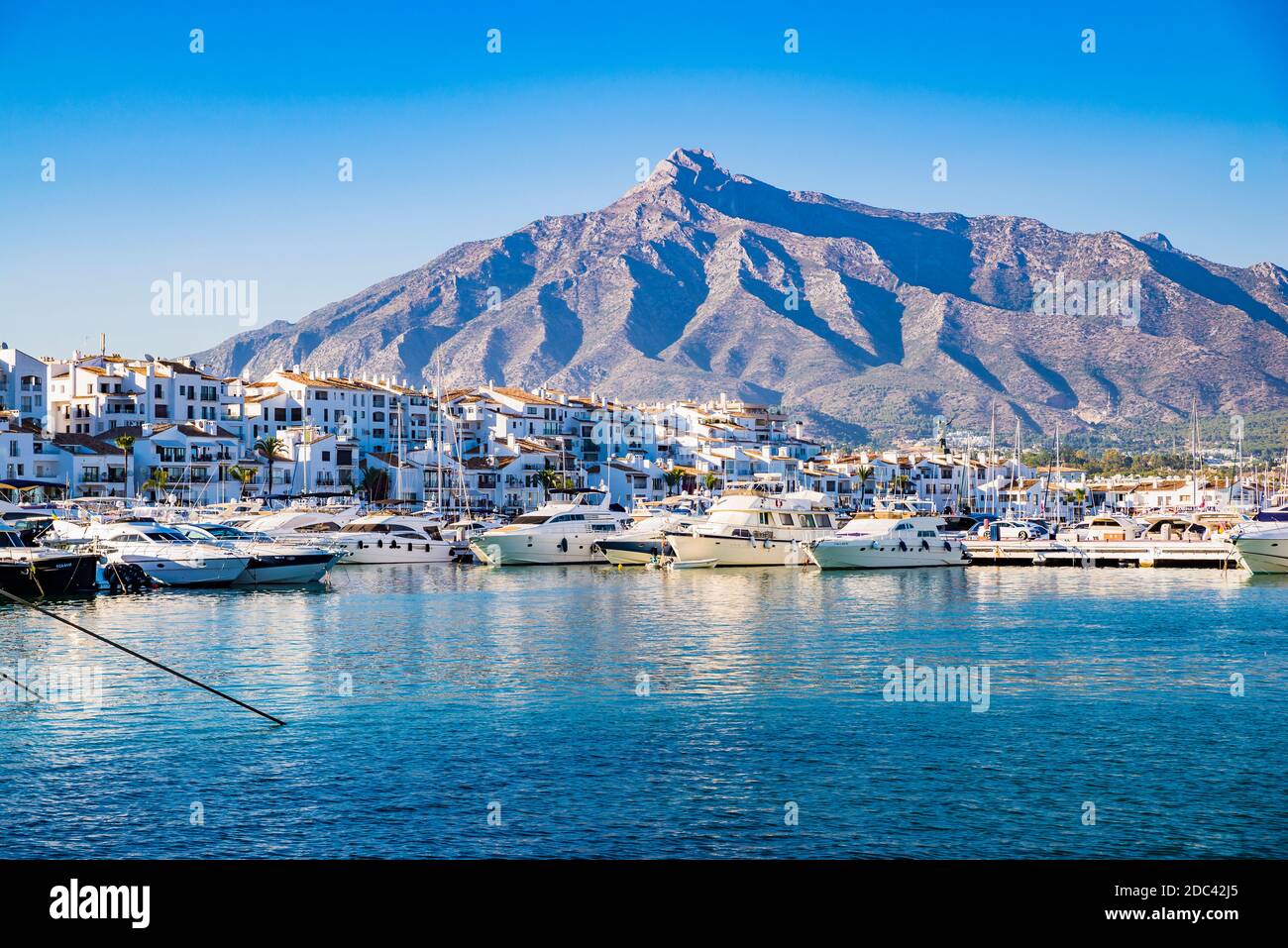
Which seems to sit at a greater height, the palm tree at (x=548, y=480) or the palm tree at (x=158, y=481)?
the palm tree at (x=158, y=481)

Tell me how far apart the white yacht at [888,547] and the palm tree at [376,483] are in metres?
54.5

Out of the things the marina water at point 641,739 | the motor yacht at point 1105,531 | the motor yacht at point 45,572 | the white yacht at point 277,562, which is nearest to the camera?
the marina water at point 641,739

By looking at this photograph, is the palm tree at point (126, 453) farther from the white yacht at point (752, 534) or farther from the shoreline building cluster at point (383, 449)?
the white yacht at point (752, 534)

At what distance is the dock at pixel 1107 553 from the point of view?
72625 millimetres

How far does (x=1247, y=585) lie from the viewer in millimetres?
59344

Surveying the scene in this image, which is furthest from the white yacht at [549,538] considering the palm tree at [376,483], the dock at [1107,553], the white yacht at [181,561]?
the palm tree at [376,483]

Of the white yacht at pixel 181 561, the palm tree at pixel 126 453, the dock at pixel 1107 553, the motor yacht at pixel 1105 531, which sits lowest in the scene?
the dock at pixel 1107 553

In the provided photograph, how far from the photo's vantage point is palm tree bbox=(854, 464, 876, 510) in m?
142

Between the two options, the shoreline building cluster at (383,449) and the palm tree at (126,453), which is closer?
the palm tree at (126,453)

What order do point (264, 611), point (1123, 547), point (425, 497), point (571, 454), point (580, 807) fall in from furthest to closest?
point (571, 454)
point (425, 497)
point (1123, 547)
point (264, 611)
point (580, 807)

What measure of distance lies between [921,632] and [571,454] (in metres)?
97.1
